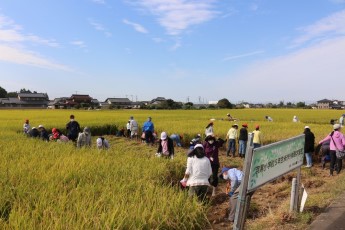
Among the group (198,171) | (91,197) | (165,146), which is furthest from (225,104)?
(91,197)

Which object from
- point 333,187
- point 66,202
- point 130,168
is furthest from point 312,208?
point 66,202

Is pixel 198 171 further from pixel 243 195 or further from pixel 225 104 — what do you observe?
pixel 225 104

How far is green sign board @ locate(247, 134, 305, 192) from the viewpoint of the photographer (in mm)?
4026

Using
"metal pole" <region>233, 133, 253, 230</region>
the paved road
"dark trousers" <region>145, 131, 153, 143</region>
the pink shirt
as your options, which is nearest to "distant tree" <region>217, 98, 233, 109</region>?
"dark trousers" <region>145, 131, 153, 143</region>

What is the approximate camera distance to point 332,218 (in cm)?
521

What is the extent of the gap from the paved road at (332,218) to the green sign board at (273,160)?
34.8 inches

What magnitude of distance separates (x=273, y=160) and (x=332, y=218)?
164cm

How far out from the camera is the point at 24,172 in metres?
6.01

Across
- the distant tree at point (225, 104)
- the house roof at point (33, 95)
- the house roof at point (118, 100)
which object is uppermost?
the house roof at point (33, 95)

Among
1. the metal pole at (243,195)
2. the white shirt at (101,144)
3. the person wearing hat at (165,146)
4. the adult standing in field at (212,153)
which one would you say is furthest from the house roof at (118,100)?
the metal pole at (243,195)

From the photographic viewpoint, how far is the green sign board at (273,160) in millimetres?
4026

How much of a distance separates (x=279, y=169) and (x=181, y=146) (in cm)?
1159

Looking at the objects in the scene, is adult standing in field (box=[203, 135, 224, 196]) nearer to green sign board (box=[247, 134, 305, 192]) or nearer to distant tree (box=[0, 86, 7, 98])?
green sign board (box=[247, 134, 305, 192])

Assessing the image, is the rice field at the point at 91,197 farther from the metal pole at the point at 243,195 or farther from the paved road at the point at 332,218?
the paved road at the point at 332,218
